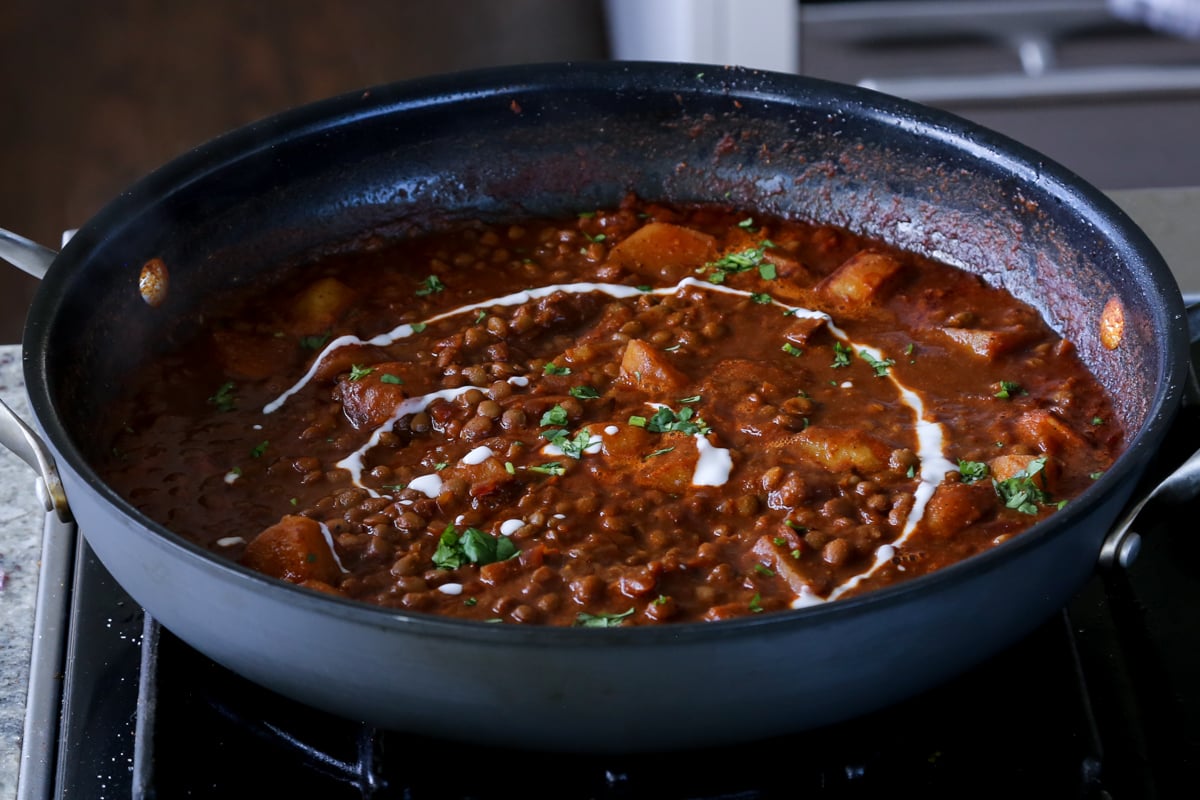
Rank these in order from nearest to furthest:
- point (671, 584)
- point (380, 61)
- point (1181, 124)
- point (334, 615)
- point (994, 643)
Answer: point (334, 615) < point (994, 643) < point (671, 584) < point (1181, 124) < point (380, 61)

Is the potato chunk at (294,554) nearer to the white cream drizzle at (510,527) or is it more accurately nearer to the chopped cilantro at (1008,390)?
the white cream drizzle at (510,527)

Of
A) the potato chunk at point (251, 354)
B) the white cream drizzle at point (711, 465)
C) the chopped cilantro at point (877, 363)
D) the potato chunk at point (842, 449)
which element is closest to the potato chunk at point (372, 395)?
the potato chunk at point (251, 354)

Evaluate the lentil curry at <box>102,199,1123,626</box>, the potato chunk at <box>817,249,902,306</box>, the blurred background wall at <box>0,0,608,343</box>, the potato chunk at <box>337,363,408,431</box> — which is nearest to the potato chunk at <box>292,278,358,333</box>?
the lentil curry at <box>102,199,1123,626</box>

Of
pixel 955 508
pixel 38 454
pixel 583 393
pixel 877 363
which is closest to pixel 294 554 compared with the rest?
pixel 38 454

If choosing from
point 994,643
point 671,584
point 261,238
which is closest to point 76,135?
point 261,238

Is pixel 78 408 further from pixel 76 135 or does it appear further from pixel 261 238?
pixel 76 135
